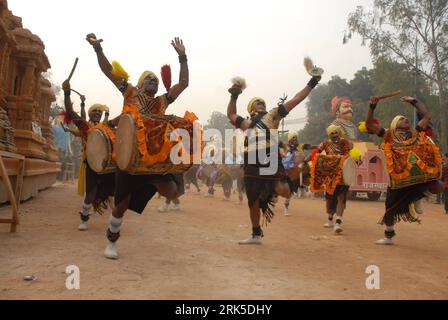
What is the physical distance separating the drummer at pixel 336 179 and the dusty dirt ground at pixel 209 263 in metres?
0.58

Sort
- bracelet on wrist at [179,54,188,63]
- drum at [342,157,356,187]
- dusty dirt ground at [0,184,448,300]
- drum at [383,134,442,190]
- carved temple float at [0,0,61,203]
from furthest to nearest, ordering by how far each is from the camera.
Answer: carved temple float at [0,0,61,203] < drum at [342,157,356,187] < drum at [383,134,442,190] < bracelet on wrist at [179,54,188,63] < dusty dirt ground at [0,184,448,300]

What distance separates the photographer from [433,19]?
22.9 metres

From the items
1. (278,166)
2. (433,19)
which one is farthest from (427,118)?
(433,19)

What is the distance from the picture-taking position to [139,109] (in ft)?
15.6

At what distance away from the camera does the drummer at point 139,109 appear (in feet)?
15.0

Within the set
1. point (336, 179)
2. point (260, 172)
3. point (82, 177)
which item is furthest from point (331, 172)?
point (82, 177)

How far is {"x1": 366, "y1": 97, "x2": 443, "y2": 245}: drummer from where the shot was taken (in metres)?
6.00

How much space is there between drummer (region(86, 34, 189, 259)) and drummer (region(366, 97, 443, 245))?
3195 millimetres

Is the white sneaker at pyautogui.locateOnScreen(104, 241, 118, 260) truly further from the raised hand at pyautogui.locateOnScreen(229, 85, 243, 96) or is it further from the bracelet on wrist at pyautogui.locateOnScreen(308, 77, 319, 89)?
the bracelet on wrist at pyautogui.locateOnScreen(308, 77, 319, 89)

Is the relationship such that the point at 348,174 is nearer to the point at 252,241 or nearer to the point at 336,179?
the point at 336,179

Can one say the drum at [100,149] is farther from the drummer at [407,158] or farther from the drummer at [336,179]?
the drummer at [336,179]

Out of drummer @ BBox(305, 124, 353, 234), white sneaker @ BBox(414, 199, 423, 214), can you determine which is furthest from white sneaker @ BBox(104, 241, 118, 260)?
white sneaker @ BBox(414, 199, 423, 214)

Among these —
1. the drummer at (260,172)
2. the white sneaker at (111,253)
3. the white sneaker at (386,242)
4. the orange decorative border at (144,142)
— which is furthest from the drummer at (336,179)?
the white sneaker at (111,253)
